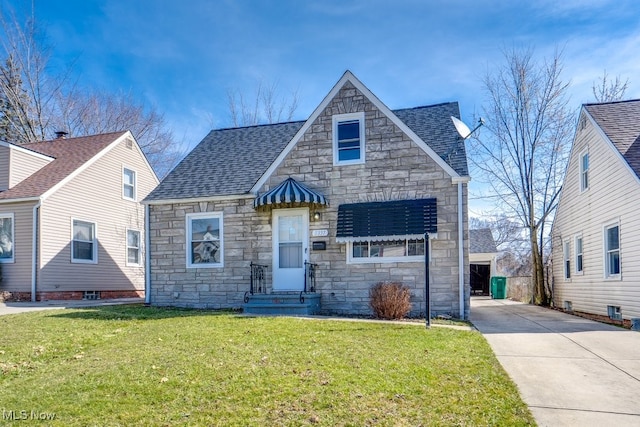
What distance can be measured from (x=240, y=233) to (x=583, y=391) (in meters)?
9.01

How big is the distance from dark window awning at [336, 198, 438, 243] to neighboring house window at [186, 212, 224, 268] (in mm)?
3440

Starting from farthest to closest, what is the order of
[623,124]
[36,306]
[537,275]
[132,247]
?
[132,247] → [537,275] → [36,306] → [623,124]

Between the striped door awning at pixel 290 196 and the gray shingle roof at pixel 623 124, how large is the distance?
6.88 metres

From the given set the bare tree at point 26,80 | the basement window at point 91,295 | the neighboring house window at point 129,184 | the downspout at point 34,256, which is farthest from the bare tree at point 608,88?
the bare tree at point 26,80

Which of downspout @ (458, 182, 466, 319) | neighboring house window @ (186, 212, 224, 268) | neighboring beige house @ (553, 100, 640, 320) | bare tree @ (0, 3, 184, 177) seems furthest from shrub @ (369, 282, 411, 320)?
Answer: bare tree @ (0, 3, 184, 177)

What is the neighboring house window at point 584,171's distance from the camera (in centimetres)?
1299

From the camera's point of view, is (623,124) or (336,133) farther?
(336,133)

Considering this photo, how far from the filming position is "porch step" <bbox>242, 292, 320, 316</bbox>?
1023 cm

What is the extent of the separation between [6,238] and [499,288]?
67.8 feet

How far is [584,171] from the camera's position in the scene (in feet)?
43.4

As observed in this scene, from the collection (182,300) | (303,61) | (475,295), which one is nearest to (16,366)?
(182,300)

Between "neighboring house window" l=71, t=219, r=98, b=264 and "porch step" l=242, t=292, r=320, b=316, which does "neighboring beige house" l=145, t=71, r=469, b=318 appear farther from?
"neighboring house window" l=71, t=219, r=98, b=264

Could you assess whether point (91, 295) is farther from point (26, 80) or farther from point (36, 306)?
point (26, 80)

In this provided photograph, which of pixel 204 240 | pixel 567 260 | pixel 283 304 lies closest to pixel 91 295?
pixel 204 240
